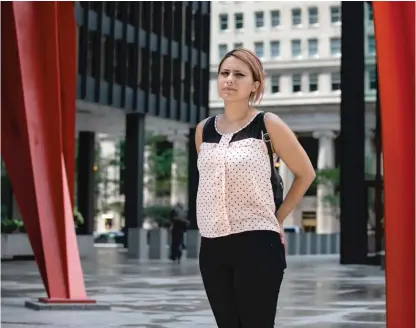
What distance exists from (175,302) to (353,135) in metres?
20.4

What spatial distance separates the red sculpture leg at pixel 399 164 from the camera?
19.7ft

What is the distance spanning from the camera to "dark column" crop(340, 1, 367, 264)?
3441cm

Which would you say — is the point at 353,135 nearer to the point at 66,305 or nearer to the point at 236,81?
the point at 66,305

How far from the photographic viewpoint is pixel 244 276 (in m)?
4.14

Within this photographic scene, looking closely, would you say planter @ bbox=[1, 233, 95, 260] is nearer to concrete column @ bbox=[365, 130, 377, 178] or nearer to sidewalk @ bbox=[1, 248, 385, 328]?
sidewalk @ bbox=[1, 248, 385, 328]

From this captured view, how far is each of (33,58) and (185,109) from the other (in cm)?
4178

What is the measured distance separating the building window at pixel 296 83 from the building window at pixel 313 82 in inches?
44.9

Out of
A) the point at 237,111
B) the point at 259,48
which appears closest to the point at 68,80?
the point at 237,111

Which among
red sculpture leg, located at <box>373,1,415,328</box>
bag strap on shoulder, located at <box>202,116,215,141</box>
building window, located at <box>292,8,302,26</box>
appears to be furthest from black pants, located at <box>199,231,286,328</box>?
building window, located at <box>292,8,302,26</box>

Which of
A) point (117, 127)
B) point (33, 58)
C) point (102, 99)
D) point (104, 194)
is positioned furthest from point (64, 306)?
point (104, 194)

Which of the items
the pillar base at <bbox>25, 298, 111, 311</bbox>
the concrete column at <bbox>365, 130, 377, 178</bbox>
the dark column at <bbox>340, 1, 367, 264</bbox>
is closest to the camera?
the pillar base at <bbox>25, 298, 111, 311</bbox>

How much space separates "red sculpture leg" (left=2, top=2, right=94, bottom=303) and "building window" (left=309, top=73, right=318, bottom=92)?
90956 millimetres

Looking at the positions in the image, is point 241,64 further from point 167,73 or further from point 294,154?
point 167,73

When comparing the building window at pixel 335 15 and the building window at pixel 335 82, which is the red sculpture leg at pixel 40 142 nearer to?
the building window at pixel 335 82
